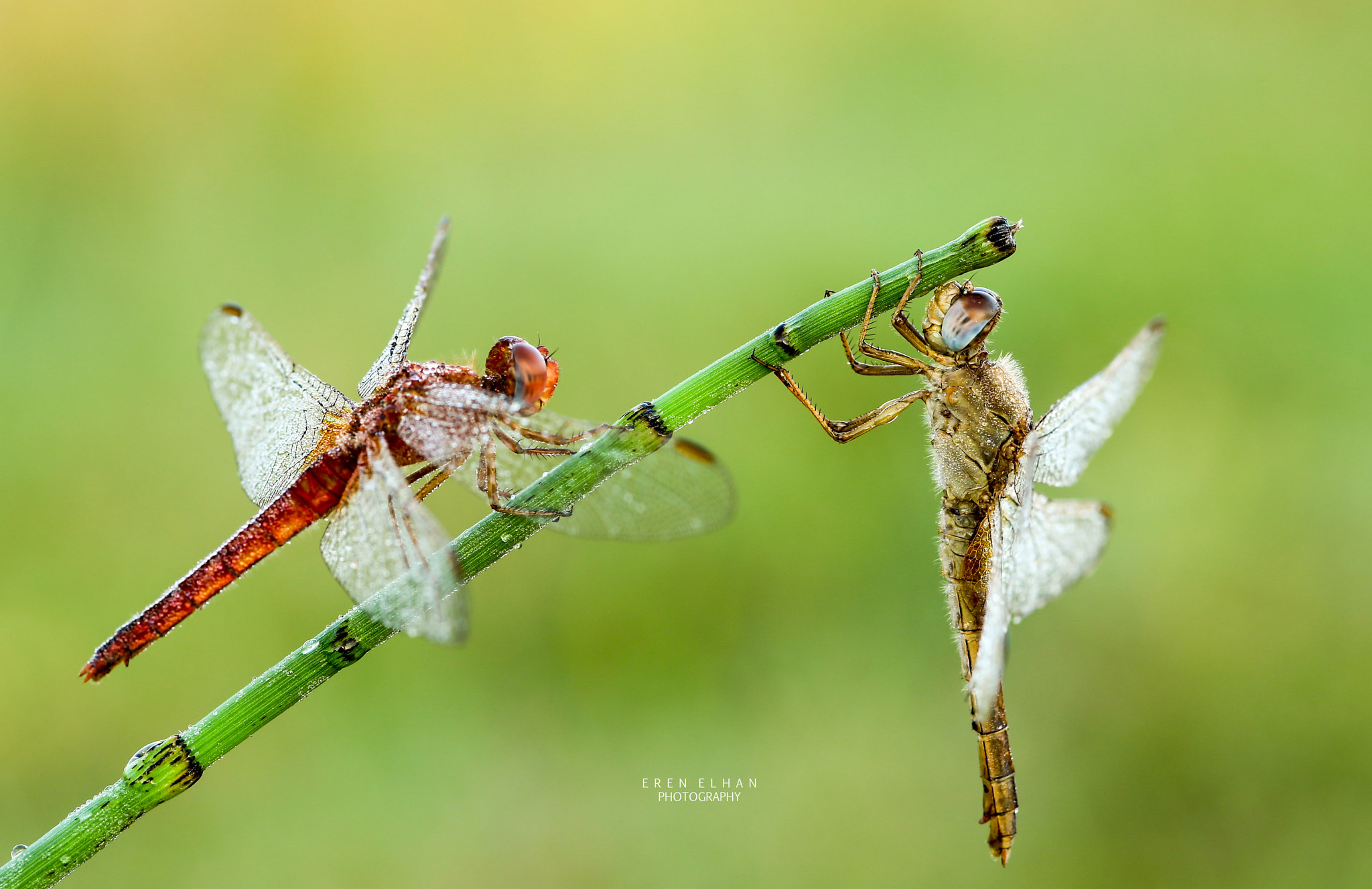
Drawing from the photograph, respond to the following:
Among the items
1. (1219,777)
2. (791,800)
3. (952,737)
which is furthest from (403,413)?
(1219,777)

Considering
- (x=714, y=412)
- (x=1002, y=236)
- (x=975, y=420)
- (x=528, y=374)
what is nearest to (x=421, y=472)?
(x=528, y=374)

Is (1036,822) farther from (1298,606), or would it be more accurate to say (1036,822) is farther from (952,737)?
(1298,606)

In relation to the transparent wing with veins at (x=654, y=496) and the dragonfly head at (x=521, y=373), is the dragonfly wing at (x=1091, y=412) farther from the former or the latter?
the dragonfly head at (x=521, y=373)

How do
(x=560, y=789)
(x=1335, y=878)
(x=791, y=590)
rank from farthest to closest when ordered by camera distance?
(x=791, y=590)
(x=560, y=789)
(x=1335, y=878)

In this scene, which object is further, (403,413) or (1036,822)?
(1036,822)

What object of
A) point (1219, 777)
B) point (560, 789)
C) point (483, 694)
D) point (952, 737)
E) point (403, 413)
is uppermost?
point (403, 413)

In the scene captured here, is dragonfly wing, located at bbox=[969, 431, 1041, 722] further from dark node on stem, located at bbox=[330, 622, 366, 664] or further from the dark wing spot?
dark node on stem, located at bbox=[330, 622, 366, 664]

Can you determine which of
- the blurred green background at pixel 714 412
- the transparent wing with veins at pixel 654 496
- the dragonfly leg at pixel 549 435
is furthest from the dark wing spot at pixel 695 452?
the blurred green background at pixel 714 412

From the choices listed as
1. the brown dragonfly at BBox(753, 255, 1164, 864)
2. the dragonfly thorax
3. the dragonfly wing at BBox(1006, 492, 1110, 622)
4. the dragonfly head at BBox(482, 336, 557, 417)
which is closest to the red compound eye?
the dragonfly head at BBox(482, 336, 557, 417)
